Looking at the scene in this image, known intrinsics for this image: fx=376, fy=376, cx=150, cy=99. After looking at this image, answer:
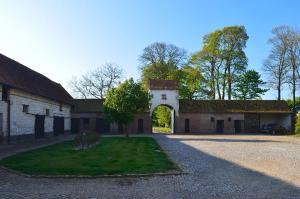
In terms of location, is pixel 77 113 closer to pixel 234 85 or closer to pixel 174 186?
pixel 234 85

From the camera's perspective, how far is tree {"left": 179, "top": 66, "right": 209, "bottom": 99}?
173 ft

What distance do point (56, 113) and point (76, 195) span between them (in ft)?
90.0

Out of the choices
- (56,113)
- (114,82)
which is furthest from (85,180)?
(114,82)

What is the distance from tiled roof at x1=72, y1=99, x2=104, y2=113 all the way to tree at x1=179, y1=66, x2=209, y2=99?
13546 millimetres

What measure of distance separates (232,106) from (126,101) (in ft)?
63.8

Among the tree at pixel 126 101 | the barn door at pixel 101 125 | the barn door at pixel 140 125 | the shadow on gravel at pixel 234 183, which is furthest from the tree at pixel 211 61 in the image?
the shadow on gravel at pixel 234 183

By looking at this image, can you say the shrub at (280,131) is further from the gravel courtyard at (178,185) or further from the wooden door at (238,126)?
the gravel courtyard at (178,185)

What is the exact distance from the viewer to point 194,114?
47031 millimetres

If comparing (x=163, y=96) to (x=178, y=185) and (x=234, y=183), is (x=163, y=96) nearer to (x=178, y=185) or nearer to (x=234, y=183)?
(x=234, y=183)

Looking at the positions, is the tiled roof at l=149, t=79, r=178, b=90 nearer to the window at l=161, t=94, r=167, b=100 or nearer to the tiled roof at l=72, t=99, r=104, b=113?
the window at l=161, t=94, r=167, b=100

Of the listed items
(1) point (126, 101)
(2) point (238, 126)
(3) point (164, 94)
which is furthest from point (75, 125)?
(2) point (238, 126)

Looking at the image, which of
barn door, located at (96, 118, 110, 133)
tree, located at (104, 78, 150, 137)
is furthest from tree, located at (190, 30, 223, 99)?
tree, located at (104, 78, 150, 137)

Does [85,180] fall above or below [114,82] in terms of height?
below

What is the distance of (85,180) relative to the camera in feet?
34.9
